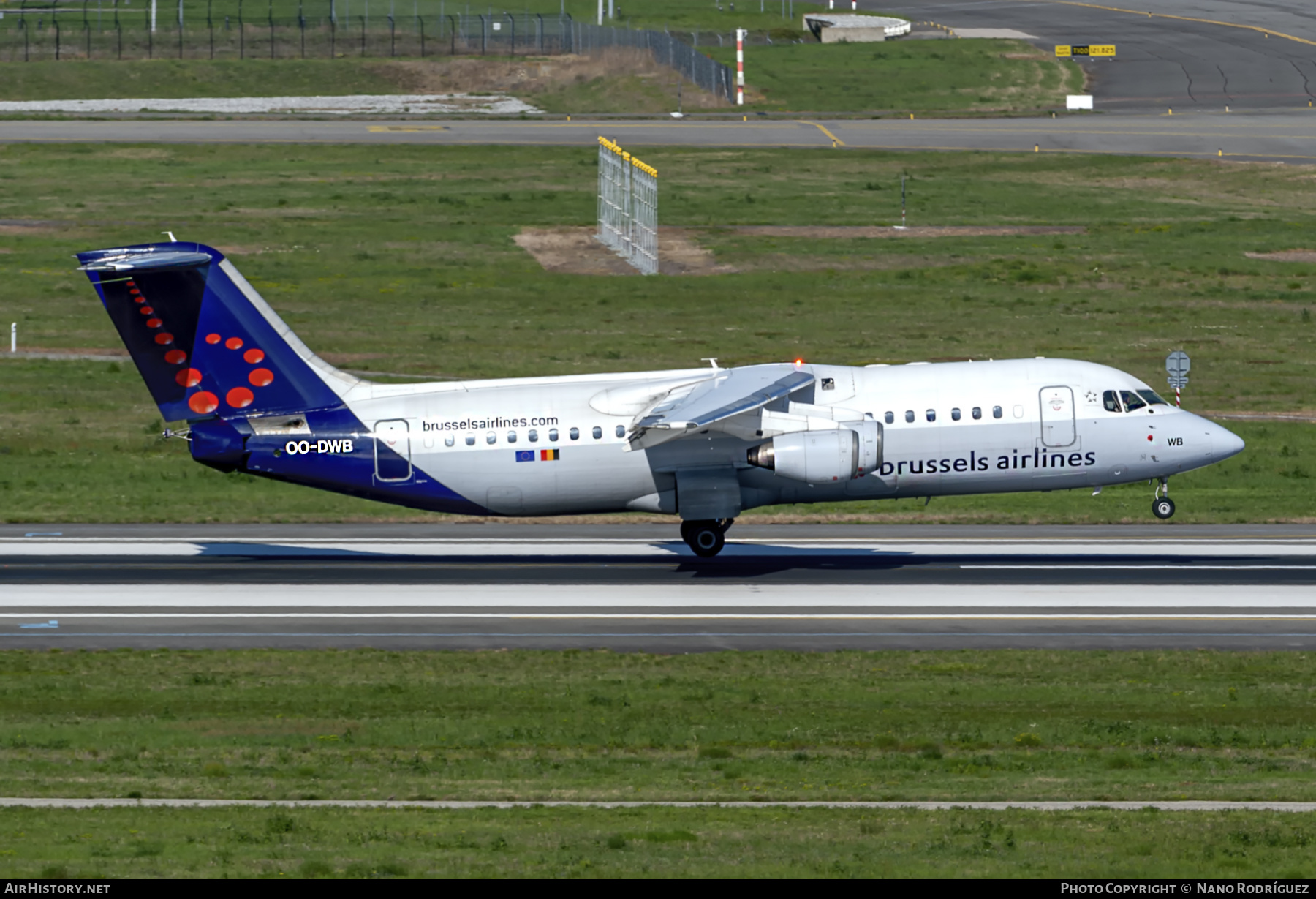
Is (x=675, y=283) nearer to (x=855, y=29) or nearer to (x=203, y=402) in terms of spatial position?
(x=203, y=402)

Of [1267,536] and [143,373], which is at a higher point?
[143,373]

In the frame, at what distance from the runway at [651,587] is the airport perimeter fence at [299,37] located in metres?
71.3

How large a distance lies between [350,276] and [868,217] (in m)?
24.5

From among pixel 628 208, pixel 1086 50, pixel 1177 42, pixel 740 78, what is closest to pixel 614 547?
pixel 628 208

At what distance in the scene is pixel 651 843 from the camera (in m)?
18.3

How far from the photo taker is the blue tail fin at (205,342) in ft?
Answer: 115

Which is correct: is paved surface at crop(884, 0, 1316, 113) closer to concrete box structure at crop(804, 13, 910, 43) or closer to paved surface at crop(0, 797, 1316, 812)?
concrete box structure at crop(804, 13, 910, 43)

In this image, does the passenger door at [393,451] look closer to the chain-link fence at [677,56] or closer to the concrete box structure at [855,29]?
the chain-link fence at [677,56]

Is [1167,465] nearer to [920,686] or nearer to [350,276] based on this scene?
[920,686]

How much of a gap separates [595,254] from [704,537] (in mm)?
38325

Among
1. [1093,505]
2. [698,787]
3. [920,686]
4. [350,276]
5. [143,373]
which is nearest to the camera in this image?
[698,787]

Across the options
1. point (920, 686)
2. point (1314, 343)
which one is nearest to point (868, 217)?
point (1314, 343)

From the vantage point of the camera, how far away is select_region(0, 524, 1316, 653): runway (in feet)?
102

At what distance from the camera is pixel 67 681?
27.3 m
